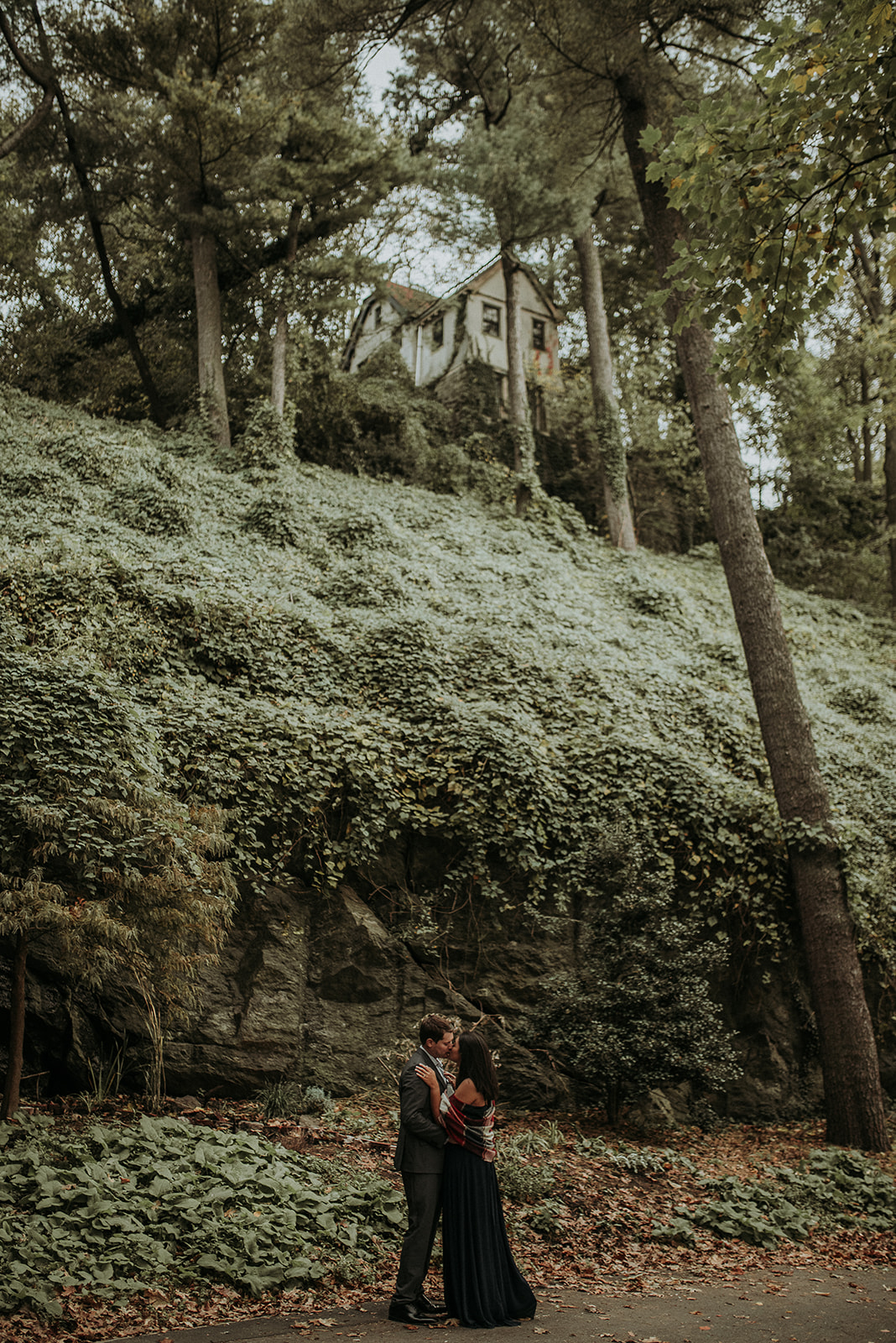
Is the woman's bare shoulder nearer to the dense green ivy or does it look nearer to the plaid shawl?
the plaid shawl

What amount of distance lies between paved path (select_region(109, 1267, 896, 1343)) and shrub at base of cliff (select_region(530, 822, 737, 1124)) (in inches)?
72.8

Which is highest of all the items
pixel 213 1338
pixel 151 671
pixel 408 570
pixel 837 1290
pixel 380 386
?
pixel 380 386

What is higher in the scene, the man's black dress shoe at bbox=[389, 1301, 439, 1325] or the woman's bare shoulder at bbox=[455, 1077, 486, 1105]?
the woman's bare shoulder at bbox=[455, 1077, 486, 1105]

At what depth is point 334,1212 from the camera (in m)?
5.48

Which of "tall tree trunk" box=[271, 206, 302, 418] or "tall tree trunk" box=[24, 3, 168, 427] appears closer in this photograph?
"tall tree trunk" box=[24, 3, 168, 427]

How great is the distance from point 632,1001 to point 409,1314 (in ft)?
12.3

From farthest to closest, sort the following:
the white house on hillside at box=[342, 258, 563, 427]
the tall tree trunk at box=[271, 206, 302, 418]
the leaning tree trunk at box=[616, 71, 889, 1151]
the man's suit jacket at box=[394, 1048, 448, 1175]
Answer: the white house on hillside at box=[342, 258, 563, 427], the tall tree trunk at box=[271, 206, 302, 418], the leaning tree trunk at box=[616, 71, 889, 1151], the man's suit jacket at box=[394, 1048, 448, 1175]

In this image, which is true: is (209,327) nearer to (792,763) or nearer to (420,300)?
(420,300)

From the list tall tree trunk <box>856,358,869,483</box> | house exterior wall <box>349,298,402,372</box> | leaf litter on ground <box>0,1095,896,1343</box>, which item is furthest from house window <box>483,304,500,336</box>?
leaf litter on ground <box>0,1095,896,1343</box>

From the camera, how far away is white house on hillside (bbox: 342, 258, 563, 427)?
26.3 metres

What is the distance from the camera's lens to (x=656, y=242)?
10680mm

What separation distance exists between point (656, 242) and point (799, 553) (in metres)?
16.3

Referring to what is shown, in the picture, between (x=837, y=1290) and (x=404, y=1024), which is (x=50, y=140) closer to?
(x=404, y=1024)

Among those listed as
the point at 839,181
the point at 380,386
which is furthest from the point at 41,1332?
the point at 380,386
